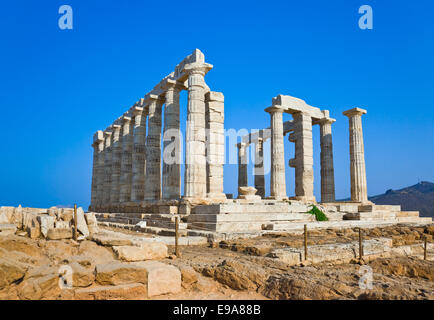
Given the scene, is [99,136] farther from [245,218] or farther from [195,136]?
[245,218]

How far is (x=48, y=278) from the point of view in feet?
13.9

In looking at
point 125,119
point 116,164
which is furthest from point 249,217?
point 116,164

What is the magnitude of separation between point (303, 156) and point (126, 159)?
1508 cm

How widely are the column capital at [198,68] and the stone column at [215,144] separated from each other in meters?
1.85

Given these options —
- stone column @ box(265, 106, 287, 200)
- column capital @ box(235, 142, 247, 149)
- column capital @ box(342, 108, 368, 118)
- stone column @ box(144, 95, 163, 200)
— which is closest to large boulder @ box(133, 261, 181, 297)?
stone column @ box(144, 95, 163, 200)

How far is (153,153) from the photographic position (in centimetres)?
2217

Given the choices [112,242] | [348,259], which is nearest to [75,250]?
[112,242]

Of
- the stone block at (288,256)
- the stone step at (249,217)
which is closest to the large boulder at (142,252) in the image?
the stone block at (288,256)

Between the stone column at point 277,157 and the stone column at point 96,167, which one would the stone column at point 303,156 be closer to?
the stone column at point 277,157

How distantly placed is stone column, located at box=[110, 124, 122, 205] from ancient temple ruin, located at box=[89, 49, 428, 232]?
0.31ft

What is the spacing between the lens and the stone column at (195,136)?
654 inches

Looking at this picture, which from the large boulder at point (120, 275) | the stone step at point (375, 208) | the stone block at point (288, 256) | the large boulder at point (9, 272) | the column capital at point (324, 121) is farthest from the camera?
the column capital at point (324, 121)

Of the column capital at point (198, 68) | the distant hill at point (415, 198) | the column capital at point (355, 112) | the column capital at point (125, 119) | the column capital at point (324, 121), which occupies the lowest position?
the distant hill at point (415, 198)

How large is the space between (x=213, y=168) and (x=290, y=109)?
8.98m
